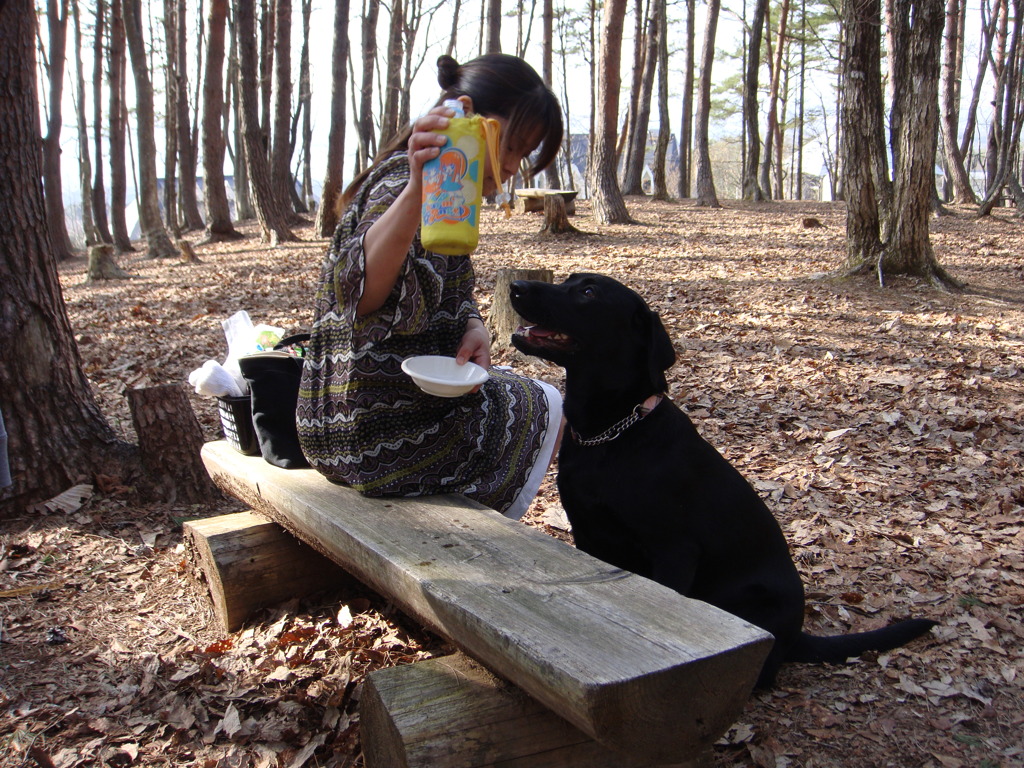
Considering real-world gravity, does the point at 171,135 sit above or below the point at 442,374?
above

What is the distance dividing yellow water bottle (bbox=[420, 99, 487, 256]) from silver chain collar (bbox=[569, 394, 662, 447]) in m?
0.98

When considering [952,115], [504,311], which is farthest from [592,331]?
[952,115]

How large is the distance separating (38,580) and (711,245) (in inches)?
359

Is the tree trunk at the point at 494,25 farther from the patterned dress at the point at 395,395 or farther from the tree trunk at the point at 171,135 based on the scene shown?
the patterned dress at the point at 395,395

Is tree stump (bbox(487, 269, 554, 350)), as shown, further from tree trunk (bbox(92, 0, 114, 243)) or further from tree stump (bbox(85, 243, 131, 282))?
tree trunk (bbox(92, 0, 114, 243))

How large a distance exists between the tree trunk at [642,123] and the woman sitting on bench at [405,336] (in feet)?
49.7

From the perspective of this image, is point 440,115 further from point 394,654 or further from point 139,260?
point 139,260

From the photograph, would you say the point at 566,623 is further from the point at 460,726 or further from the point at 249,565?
the point at 249,565

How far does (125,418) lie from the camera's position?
17.1 ft

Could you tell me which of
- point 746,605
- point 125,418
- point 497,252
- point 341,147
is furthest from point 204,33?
point 746,605

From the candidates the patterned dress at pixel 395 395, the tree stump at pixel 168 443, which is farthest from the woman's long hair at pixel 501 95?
the tree stump at pixel 168 443

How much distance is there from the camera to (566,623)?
1.56 meters

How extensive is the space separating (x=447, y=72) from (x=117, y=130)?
1755cm

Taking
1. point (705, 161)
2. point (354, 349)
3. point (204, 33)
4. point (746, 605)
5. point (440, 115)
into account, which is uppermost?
point (204, 33)
